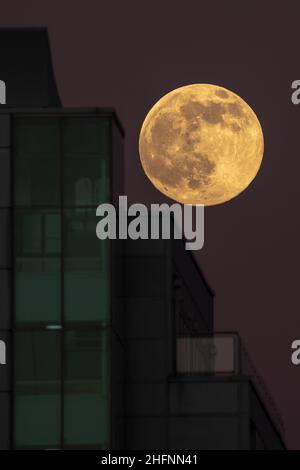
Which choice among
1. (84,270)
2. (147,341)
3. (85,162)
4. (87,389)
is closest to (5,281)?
(84,270)

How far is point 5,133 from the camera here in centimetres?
9138

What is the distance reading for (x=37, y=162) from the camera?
91250 millimetres

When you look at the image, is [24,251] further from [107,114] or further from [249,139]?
[249,139]

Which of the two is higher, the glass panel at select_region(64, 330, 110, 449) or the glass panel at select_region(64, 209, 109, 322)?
the glass panel at select_region(64, 209, 109, 322)

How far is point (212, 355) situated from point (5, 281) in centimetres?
760

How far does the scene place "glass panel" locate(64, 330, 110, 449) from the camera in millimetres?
89250

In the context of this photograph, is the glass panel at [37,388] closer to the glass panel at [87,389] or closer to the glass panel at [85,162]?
the glass panel at [87,389]

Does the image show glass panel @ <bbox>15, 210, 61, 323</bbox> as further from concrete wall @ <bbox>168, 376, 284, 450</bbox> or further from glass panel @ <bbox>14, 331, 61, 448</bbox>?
concrete wall @ <bbox>168, 376, 284, 450</bbox>

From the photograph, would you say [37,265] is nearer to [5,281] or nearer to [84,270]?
[5,281]

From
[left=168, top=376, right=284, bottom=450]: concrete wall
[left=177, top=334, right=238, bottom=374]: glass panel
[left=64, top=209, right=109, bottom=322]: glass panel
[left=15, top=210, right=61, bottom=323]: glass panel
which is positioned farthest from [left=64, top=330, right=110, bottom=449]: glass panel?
[left=177, top=334, right=238, bottom=374]: glass panel

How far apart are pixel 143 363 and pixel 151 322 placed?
55.0 inches

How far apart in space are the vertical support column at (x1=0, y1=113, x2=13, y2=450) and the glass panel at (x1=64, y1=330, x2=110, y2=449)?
6.11 ft

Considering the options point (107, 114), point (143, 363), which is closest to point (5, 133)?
point (107, 114)

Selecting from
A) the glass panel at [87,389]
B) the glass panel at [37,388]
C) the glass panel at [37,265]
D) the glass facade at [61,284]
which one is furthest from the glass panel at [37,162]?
the glass panel at [87,389]
